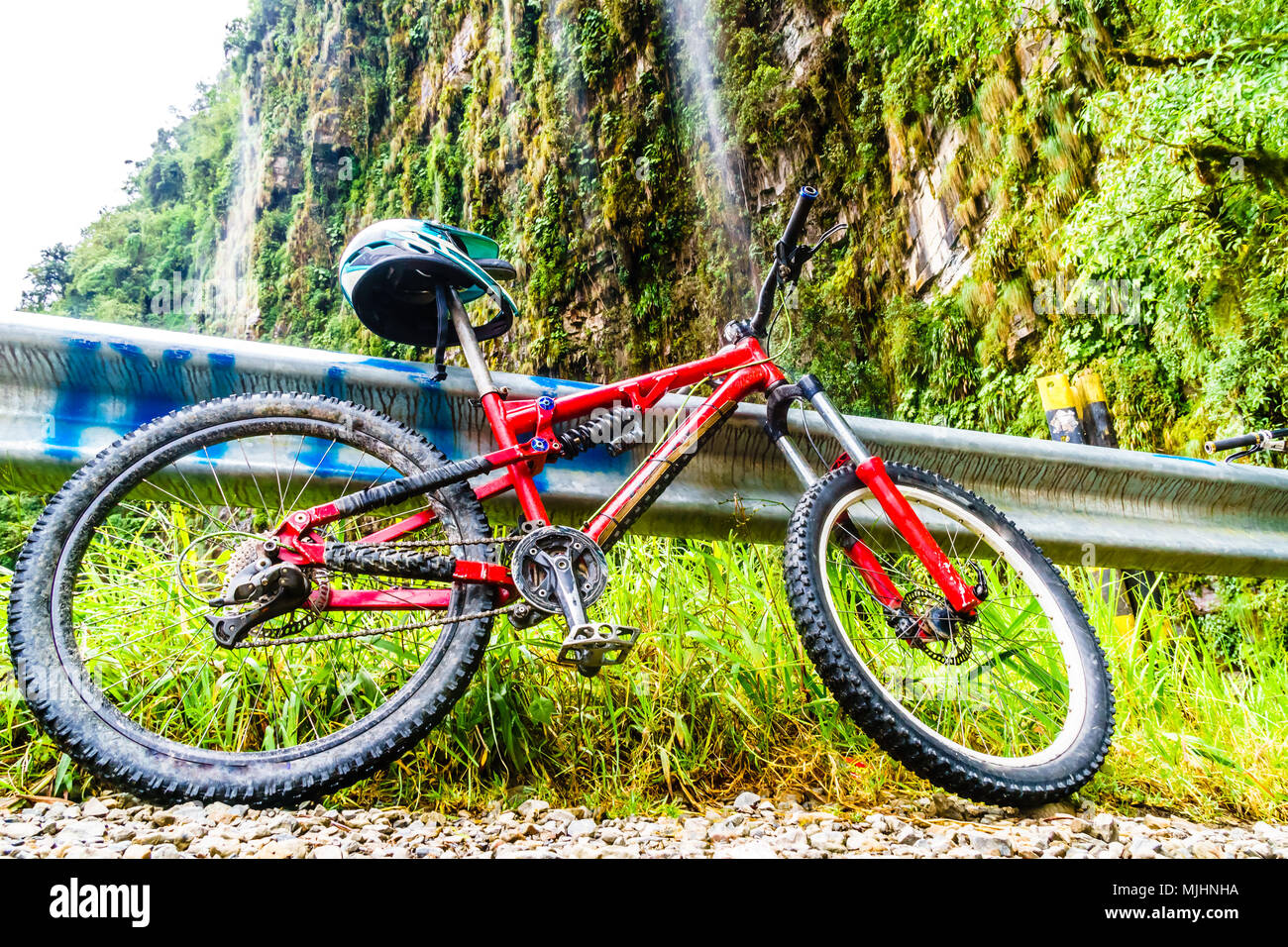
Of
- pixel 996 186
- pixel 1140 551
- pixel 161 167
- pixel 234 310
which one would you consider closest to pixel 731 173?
pixel 996 186

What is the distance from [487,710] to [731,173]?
1268cm

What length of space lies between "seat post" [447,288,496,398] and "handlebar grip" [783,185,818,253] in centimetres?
87

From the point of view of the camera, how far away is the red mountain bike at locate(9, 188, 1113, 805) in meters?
1.35

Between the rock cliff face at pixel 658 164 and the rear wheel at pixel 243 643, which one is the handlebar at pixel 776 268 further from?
the rock cliff face at pixel 658 164

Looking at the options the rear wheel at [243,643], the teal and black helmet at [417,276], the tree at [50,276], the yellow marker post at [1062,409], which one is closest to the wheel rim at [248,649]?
the rear wheel at [243,643]

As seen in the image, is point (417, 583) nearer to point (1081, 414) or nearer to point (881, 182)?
point (1081, 414)

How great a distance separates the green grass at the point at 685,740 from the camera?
149cm

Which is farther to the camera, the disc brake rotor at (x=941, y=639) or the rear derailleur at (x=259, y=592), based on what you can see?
the disc brake rotor at (x=941, y=639)

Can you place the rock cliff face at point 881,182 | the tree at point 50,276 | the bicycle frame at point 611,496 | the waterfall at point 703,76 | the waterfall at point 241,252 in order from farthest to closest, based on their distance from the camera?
the tree at point 50,276 → the waterfall at point 241,252 → the waterfall at point 703,76 → the rock cliff face at point 881,182 → the bicycle frame at point 611,496

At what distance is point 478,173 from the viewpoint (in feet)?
53.3

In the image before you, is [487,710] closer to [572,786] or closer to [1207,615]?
[572,786]

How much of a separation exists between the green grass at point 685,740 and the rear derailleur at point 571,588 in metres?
0.23

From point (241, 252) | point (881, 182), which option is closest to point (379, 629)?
point (881, 182)
